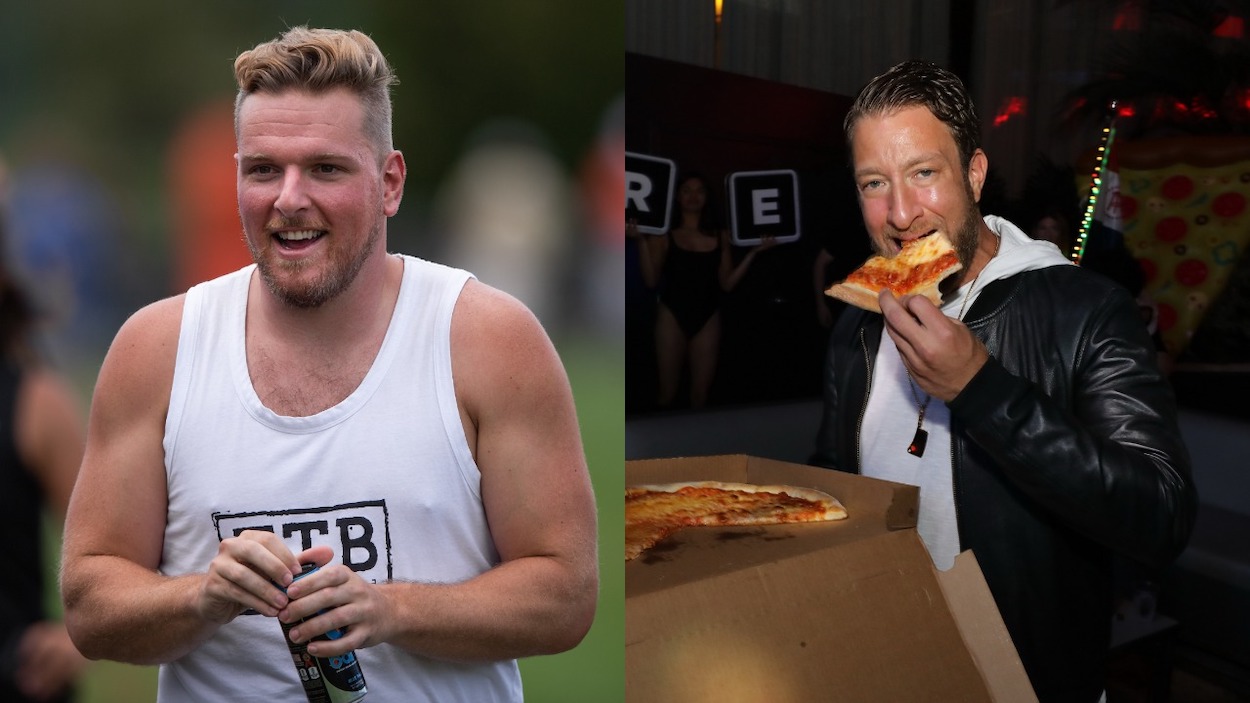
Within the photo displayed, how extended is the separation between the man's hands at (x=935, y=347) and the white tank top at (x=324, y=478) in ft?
3.45

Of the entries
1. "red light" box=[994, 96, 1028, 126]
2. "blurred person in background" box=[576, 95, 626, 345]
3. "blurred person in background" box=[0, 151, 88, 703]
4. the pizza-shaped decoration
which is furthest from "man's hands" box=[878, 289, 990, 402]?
the pizza-shaped decoration

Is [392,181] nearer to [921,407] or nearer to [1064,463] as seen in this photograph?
[1064,463]

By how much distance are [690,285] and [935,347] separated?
2.51 m

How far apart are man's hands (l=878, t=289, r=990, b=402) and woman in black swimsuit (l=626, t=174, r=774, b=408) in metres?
2.23

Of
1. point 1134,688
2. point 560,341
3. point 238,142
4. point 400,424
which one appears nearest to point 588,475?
point 560,341

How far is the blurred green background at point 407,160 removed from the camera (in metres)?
1.34

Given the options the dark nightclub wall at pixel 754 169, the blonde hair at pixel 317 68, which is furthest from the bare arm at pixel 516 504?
the dark nightclub wall at pixel 754 169

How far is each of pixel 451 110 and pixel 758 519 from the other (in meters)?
1.04

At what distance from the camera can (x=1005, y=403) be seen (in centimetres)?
203

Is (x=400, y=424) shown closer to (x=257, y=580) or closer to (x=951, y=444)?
(x=257, y=580)

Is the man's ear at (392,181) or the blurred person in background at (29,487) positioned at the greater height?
the man's ear at (392,181)

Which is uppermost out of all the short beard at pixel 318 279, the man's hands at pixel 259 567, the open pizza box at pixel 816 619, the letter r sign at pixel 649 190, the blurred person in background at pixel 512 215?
the letter r sign at pixel 649 190

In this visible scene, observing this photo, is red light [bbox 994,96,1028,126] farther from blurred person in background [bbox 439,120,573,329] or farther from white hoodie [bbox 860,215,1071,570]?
blurred person in background [bbox 439,120,573,329]

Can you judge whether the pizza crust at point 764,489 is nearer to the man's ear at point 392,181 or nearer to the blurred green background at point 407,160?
the blurred green background at point 407,160
